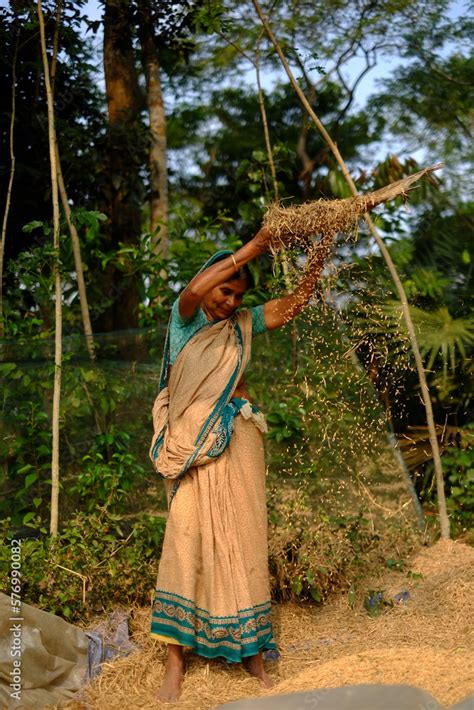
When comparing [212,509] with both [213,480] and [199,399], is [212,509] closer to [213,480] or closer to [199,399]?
[213,480]

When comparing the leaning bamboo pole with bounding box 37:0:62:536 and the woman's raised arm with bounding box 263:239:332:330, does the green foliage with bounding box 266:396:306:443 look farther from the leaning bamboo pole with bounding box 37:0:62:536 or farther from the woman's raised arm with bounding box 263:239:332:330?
the woman's raised arm with bounding box 263:239:332:330

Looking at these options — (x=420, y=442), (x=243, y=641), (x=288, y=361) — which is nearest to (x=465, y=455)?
(x=420, y=442)

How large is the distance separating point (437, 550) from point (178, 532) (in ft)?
7.18

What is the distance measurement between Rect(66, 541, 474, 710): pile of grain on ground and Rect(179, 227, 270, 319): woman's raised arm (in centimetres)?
163

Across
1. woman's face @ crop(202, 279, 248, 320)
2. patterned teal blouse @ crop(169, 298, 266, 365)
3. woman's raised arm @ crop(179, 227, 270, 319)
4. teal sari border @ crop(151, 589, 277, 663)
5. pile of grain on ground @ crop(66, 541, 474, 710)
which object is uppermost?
woman's raised arm @ crop(179, 227, 270, 319)

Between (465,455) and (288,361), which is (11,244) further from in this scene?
(465,455)

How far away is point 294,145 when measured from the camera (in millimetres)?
13328

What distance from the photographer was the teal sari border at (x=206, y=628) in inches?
153

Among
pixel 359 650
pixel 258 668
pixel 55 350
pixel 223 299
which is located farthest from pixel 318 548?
pixel 55 350

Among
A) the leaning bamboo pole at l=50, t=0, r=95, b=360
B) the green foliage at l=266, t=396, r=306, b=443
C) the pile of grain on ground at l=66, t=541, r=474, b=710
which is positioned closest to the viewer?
the pile of grain on ground at l=66, t=541, r=474, b=710

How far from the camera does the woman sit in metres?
3.91

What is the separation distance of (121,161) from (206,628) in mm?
4476

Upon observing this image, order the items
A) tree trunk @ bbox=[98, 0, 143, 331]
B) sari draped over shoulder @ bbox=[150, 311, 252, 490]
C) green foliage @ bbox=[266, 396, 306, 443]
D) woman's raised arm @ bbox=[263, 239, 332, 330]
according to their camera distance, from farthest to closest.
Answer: tree trunk @ bbox=[98, 0, 143, 331]
green foliage @ bbox=[266, 396, 306, 443]
woman's raised arm @ bbox=[263, 239, 332, 330]
sari draped over shoulder @ bbox=[150, 311, 252, 490]

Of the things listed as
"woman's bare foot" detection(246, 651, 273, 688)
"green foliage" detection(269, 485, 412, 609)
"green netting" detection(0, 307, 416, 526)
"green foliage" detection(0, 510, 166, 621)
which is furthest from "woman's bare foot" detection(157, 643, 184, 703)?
"green netting" detection(0, 307, 416, 526)
